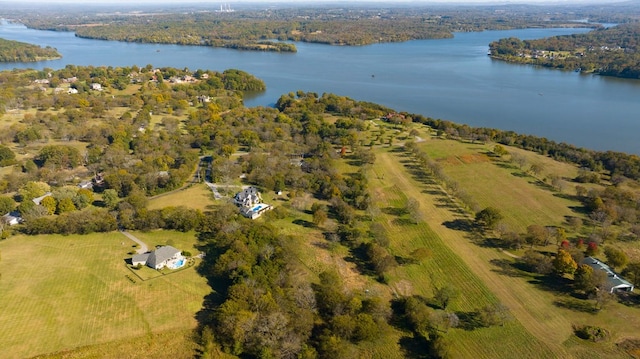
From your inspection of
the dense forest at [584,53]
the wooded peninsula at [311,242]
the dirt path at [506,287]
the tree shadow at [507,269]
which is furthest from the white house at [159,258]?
the dense forest at [584,53]

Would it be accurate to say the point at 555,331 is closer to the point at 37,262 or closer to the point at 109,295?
Answer: the point at 109,295

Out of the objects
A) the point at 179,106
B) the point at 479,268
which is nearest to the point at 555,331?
the point at 479,268

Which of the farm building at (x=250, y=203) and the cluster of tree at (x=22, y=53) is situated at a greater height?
the cluster of tree at (x=22, y=53)

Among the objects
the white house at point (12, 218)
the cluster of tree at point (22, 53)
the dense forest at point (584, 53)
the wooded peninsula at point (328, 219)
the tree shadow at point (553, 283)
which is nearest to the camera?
the wooded peninsula at point (328, 219)

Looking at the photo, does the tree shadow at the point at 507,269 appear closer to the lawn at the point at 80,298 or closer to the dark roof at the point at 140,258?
the lawn at the point at 80,298

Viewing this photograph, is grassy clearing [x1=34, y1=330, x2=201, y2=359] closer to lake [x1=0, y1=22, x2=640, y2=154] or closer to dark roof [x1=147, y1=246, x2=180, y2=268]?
dark roof [x1=147, y1=246, x2=180, y2=268]

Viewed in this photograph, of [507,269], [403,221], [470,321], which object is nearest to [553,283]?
[507,269]

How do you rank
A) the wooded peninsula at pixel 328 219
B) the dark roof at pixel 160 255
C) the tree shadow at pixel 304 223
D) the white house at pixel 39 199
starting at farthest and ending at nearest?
the white house at pixel 39 199 → the tree shadow at pixel 304 223 → the dark roof at pixel 160 255 → the wooded peninsula at pixel 328 219
